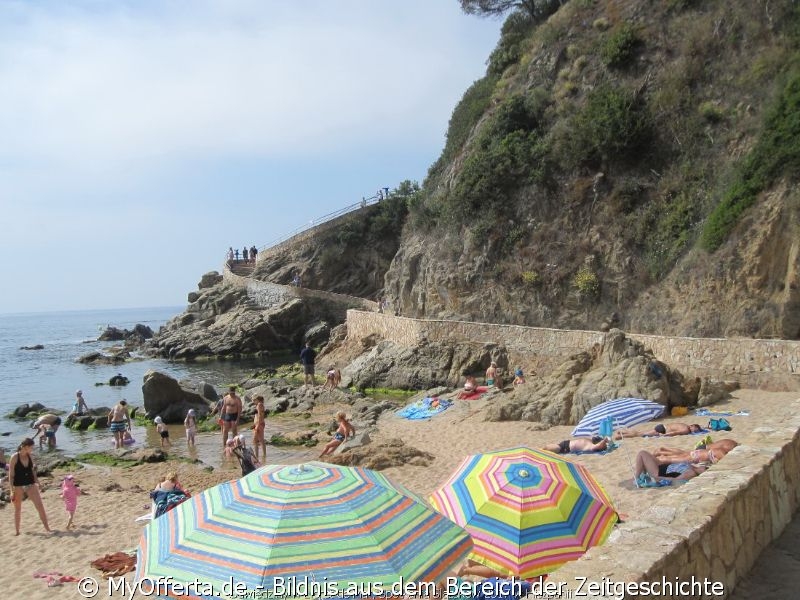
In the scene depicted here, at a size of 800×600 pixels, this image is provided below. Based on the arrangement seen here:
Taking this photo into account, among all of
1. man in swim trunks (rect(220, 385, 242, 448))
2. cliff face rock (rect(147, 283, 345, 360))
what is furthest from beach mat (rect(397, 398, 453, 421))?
cliff face rock (rect(147, 283, 345, 360))

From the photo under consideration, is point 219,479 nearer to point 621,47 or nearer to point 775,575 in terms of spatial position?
point 775,575

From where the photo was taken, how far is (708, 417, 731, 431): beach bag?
1167cm

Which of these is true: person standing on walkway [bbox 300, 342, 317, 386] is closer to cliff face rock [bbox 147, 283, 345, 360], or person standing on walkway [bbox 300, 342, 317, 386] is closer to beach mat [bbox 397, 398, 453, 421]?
beach mat [bbox 397, 398, 453, 421]

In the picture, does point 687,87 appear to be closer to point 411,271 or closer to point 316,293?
point 411,271

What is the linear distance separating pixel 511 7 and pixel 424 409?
Result: 32.2m

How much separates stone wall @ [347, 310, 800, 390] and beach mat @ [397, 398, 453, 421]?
451 cm

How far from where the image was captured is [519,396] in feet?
53.4

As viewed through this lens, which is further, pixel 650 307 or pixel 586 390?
pixel 650 307

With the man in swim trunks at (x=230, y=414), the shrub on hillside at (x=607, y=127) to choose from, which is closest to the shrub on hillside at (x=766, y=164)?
the shrub on hillside at (x=607, y=127)

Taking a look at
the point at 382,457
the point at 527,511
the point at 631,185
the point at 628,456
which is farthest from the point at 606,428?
the point at 631,185

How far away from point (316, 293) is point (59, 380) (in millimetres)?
17250

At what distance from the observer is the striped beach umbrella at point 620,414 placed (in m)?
11.7

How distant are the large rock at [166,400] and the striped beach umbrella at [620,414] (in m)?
14.6

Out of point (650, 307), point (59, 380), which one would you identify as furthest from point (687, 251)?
point (59, 380)
